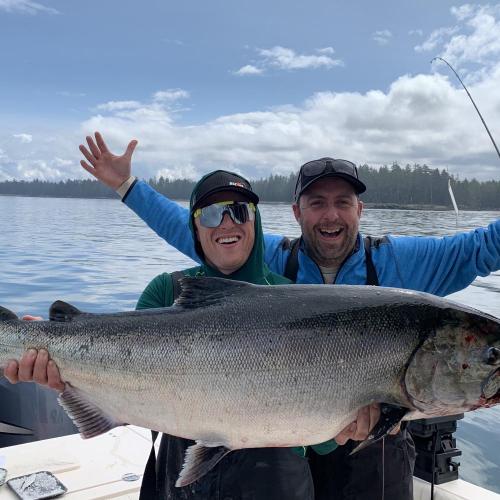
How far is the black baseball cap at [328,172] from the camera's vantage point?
441 cm

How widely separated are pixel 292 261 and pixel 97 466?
103 inches

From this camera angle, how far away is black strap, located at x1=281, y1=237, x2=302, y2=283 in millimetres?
4484

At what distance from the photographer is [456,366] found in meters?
2.79

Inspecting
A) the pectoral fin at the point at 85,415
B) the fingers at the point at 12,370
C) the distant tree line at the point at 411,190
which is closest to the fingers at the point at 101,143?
the fingers at the point at 12,370

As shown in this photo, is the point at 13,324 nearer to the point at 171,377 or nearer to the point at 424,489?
the point at 171,377

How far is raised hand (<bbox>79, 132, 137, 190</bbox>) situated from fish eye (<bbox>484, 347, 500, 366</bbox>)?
3.71 m

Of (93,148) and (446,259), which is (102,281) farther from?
(446,259)

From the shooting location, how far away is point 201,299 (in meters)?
3.12

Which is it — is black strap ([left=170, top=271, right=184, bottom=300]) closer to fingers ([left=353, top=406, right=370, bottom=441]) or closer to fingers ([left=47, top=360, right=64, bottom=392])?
fingers ([left=47, top=360, right=64, bottom=392])

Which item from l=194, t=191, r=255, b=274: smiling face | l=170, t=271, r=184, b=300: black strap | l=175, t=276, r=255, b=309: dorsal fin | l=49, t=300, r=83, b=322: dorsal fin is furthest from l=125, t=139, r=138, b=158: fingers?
l=175, t=276, r=255, b=309: dorsal fin

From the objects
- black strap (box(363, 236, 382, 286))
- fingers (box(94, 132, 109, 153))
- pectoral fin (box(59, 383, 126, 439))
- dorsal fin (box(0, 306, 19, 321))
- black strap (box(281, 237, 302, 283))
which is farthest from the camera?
fingers (box(94, 132, 109, 153))

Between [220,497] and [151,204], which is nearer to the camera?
[220,497]

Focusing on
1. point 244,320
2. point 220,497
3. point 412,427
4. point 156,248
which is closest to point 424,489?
point 412,427

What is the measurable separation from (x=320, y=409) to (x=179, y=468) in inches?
39.8
